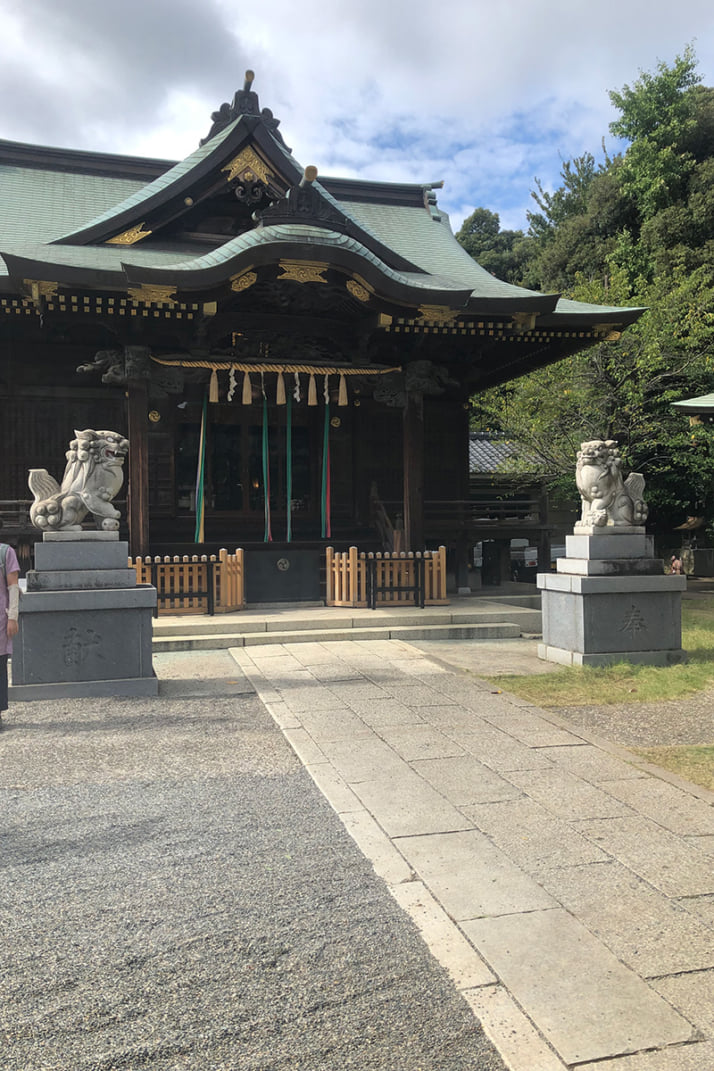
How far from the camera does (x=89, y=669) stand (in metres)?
6.85

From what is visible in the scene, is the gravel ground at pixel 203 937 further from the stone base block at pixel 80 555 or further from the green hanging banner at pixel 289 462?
Result: the green hanging banner at pixel 289 462

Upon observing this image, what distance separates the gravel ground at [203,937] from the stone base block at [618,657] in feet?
14.7

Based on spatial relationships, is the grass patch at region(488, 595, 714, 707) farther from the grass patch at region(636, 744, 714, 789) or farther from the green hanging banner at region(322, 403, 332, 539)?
the green hanging banner at region(322, 403, 332, 539)

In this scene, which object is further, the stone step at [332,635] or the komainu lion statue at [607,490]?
the stone step at [332,635]

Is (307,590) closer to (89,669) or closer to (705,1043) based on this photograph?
(89,669)

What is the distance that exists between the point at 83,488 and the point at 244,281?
5.17 m

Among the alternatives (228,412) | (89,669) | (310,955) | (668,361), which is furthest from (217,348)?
(310,955)

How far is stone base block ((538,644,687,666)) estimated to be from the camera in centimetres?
806

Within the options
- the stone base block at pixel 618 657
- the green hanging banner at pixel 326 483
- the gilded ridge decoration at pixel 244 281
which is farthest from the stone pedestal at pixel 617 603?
the gilded ridge decoration at pixel 244 281

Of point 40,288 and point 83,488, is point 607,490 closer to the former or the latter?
point 83,488

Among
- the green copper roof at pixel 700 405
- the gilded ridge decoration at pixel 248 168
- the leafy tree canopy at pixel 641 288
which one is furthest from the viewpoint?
the leafy tree canopy at pixel 641 288

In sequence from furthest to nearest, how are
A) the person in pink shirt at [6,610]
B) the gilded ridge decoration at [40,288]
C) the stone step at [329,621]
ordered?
the gilded ridge decoration at [40,288] → the stone step at [329,621] → the person in pink shirt at [6,610]

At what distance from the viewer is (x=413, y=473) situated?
1277 cm

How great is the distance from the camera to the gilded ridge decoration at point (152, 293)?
10.4m
